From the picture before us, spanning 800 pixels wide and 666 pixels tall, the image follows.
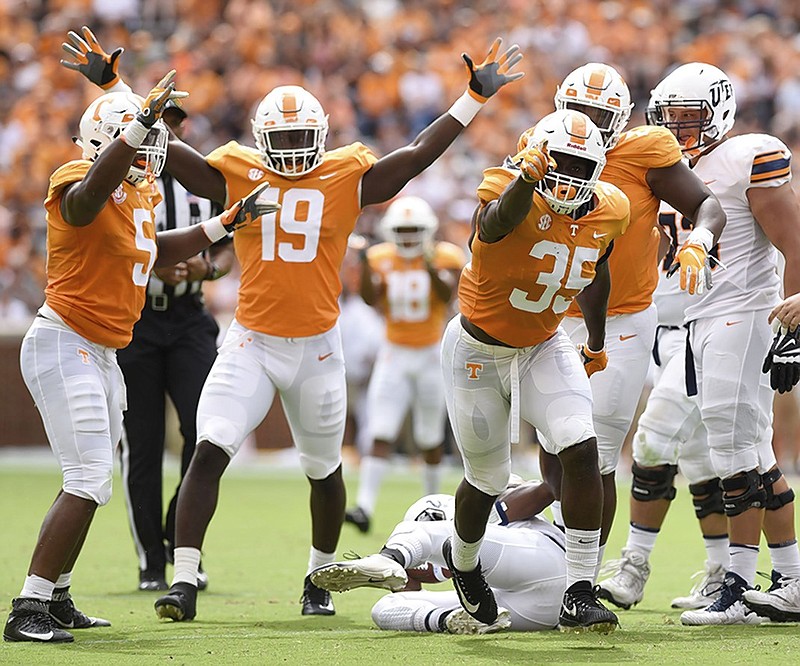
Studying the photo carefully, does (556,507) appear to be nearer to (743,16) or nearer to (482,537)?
(482,537)

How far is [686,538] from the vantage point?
8.77 meters

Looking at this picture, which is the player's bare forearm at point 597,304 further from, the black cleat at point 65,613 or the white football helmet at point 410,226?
the white football helmet at point 410,226

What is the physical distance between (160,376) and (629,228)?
260cm

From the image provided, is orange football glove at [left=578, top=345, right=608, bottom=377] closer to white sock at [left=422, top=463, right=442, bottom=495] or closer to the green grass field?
the green grass field

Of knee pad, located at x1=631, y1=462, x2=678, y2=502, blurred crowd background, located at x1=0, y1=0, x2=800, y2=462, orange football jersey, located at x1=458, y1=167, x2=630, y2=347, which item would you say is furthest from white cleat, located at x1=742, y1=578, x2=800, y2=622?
blurred crowd background, located at x1=0, y1=0, x2=800, y2=462

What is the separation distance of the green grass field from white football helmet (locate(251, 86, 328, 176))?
1960mm

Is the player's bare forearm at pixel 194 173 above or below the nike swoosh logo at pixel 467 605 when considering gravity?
above

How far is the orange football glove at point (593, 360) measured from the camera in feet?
18.3

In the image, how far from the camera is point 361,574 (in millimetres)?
4969

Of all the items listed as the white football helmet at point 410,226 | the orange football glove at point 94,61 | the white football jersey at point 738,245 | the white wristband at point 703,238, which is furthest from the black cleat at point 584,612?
the white football helmet at point 410,226

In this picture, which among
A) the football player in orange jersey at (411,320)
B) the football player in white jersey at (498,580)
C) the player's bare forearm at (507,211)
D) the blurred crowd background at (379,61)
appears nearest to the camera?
the player's bare forearm at (507,211)

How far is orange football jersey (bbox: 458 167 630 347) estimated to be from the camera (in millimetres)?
4980

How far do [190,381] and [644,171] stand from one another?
8.50 ft

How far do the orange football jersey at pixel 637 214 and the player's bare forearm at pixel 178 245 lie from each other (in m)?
1.64
